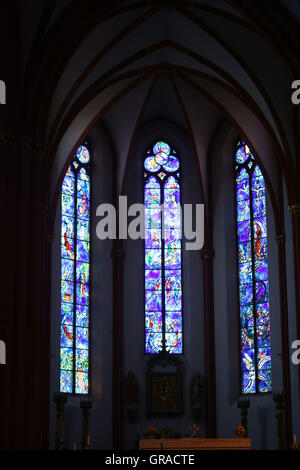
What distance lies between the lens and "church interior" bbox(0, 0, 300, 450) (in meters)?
21.7

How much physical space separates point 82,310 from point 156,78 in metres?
7.24

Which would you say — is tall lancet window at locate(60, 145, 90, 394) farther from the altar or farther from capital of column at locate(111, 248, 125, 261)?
the altar

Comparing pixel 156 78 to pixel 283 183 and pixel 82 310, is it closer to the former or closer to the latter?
pixel 283 183

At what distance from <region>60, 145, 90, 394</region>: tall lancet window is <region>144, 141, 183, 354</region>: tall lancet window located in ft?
6.54

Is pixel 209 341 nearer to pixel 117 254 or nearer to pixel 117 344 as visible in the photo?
pixel 117 344

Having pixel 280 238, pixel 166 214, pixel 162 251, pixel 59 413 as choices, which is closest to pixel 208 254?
pixel 162 251

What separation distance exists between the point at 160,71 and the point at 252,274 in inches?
259

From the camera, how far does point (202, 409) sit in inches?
1007

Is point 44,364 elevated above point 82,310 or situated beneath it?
situated beneath

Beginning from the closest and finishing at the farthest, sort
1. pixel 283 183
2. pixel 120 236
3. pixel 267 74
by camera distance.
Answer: pixel 267 74 < pixel 283 183 < pixel 120 236

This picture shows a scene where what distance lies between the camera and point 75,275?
26.1m

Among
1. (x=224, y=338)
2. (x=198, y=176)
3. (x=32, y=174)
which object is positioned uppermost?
(x=198, y=176)

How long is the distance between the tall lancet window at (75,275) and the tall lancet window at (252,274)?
4661 millimetres

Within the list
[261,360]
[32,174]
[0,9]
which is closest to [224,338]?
[261,360]
